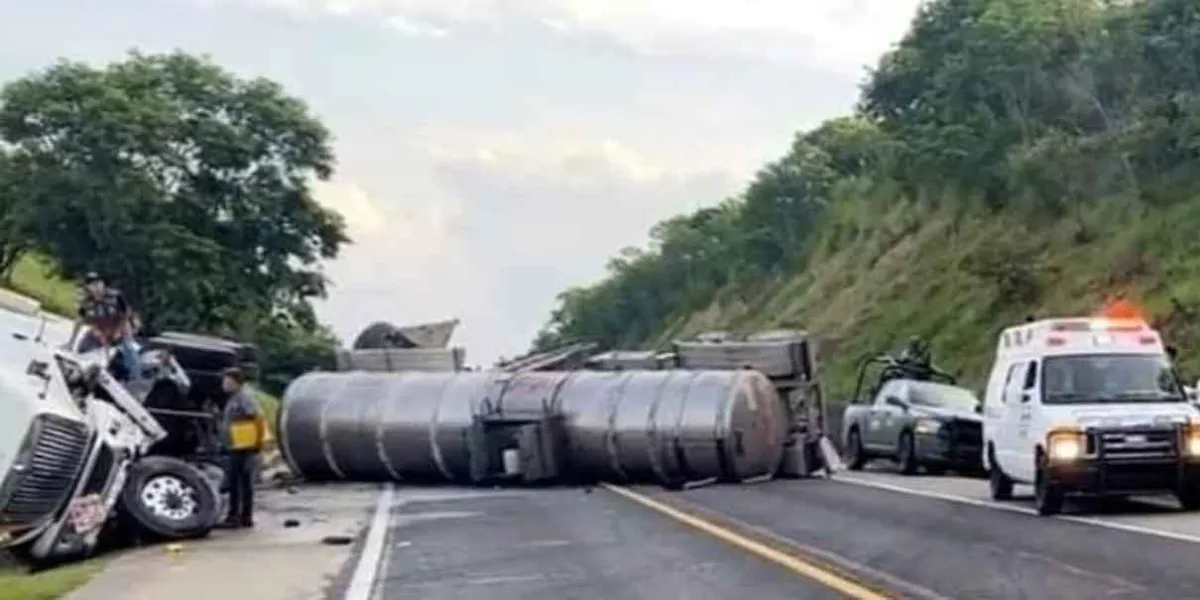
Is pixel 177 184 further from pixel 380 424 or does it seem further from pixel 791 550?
pixel 791 550

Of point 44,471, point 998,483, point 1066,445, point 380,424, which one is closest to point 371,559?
point 44,471

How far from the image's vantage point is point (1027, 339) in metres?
26.0

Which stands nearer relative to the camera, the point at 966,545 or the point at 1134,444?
the point at 966,545

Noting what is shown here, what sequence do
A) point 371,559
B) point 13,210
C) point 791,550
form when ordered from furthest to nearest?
point 13,210 < point 371,559 < point 791,550

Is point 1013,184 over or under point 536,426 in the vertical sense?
over

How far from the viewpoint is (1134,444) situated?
23500 mm

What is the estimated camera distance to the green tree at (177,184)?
176 feet

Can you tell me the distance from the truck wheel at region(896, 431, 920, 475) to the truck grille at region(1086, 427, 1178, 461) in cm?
1355

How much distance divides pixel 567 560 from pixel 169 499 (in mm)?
6420

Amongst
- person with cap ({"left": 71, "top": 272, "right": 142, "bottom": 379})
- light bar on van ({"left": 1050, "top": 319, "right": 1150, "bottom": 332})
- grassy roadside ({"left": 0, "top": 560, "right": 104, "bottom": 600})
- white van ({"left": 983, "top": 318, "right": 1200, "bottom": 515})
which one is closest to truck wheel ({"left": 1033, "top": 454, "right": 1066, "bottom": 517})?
white van ({"left": 983, "top": 318, "right": 1200, "bottom": 515})

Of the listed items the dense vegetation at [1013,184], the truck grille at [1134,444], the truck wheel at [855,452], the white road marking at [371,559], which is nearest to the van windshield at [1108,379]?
the truck grille at [1134,444]

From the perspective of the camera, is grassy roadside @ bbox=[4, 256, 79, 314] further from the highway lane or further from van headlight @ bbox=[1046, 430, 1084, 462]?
van headlight @ bbox=[1046, 430, 1084, 462]

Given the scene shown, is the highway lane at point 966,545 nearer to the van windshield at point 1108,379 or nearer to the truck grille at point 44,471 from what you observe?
the van windshield at point 1108,379

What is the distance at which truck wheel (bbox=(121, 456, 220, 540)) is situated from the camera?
79.4ft
